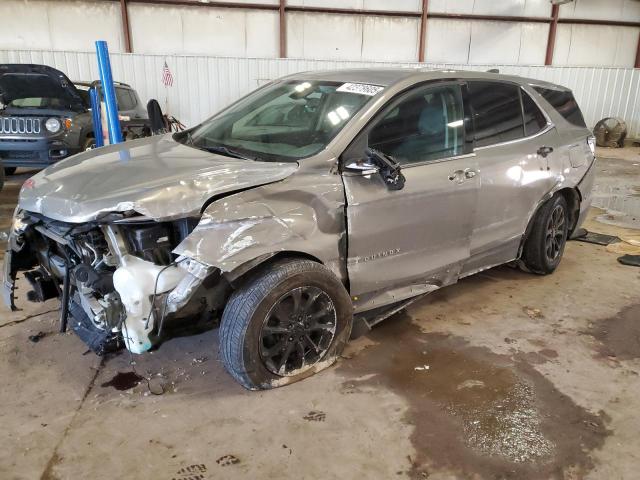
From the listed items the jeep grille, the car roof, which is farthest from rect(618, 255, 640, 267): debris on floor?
the jeep grille

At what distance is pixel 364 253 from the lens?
2.85m

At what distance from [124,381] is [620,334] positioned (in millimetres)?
3088

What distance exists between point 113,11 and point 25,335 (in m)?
10.0

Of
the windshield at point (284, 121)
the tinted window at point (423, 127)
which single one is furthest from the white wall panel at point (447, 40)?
the tinted window at point (423, 127)

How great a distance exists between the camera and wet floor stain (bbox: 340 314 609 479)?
2.25m

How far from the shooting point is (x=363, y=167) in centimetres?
269

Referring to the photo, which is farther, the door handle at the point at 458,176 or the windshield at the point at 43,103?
the windshield at the point at 43,103

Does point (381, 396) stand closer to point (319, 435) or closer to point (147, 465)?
point (319, 435)

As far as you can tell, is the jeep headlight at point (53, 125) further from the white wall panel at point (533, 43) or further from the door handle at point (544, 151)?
the white wall panel at point (533, 43)

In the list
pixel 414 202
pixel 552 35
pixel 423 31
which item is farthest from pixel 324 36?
pixel 414 202

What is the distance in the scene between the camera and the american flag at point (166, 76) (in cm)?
1132

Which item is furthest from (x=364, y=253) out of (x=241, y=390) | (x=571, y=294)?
(x=571, y=294)

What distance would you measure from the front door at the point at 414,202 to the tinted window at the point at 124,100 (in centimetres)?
652

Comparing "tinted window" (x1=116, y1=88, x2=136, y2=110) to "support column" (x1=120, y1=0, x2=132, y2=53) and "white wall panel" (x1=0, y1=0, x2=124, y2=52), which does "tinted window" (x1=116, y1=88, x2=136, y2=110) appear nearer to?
"support column" (x1=120, y1=0, x2=132, y2=53)
